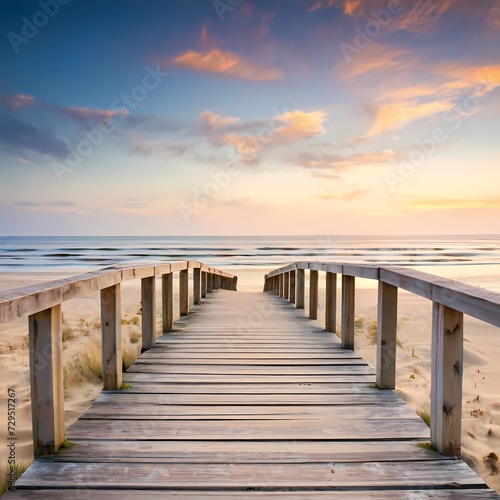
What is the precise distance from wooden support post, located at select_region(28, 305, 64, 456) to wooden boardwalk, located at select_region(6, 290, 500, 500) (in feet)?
0.30

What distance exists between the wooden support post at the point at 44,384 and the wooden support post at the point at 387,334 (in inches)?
84.5

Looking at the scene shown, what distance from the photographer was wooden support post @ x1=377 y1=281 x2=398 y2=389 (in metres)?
2.65

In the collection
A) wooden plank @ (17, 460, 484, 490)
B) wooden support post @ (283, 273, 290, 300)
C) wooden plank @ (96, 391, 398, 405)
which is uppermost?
wooden plank @ (17, 460, 484, 490)

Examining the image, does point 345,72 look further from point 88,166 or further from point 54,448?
point 88,166

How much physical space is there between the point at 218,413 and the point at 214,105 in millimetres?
18113

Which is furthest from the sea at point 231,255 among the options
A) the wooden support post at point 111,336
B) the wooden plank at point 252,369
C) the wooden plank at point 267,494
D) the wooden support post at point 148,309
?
the wooden plank at point 267,494

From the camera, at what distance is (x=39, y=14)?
564cm

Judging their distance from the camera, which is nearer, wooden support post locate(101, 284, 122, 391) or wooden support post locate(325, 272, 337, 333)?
wooden support post locate(101, 284, 122, 391)

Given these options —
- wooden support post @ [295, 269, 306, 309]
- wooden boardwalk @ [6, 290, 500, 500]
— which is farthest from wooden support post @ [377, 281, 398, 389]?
wooden support post @ [295, 269, 306, 309]

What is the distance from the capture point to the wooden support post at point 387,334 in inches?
104

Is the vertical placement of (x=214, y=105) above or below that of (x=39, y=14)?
above

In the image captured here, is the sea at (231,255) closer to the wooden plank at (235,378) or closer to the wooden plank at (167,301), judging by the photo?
the wooden plank at (167,301)

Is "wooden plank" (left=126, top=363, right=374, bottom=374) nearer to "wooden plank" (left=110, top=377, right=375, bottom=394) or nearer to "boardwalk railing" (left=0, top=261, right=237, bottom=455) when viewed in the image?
"wooden plank" (left=110, top=377, right=375, bottom=394)

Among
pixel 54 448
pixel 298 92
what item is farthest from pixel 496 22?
pixel 54 448
